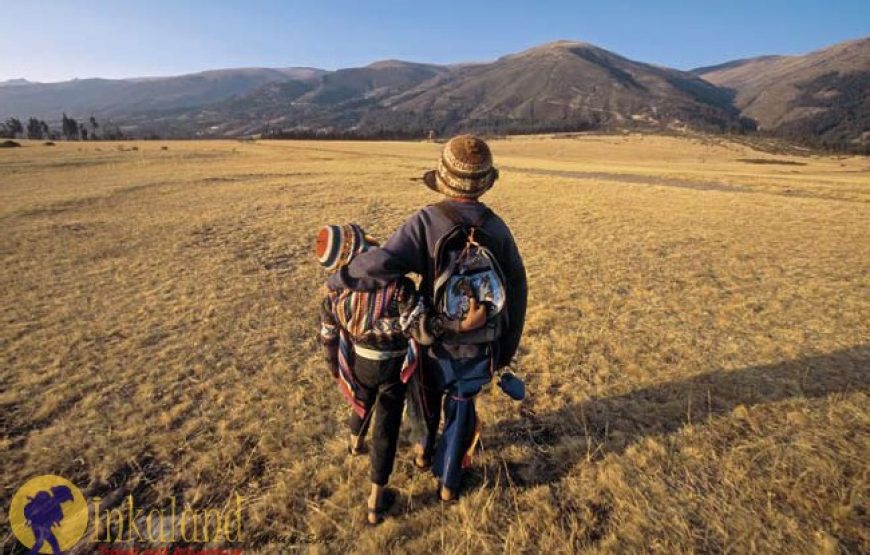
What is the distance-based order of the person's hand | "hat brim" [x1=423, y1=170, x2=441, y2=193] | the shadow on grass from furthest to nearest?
the shadow on grass
"hat brim" [x1=423, y1=170, x2=441, y2=193]
the person's hand

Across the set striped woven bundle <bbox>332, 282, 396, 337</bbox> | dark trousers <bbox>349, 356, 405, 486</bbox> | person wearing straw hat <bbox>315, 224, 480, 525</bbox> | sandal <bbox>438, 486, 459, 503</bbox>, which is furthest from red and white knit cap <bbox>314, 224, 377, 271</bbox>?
sandal <bbox>438, 486, 459, 503</bbox>

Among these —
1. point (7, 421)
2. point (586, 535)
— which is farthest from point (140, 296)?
point (586, 535)

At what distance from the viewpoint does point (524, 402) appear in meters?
5.12

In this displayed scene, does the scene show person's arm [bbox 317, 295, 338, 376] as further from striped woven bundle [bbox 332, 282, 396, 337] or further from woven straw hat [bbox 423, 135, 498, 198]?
woven straw hat [bbox 423, 135, 498, 198]

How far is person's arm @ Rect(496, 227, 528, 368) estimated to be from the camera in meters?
3.04

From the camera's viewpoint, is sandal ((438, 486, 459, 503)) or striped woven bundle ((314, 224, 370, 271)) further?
sandal ((438, 486, 459, 503))

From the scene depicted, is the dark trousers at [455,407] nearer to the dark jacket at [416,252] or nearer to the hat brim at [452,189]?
the dark jacket at [416,252]

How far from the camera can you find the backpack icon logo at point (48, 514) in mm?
3238

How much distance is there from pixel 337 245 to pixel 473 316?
1.03 meters

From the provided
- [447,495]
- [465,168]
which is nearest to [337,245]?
[465,168]

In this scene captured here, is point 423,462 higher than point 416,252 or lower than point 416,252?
lower

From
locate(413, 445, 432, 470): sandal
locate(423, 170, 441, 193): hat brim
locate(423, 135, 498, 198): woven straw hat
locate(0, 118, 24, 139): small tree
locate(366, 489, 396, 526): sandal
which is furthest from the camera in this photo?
locate(0, 118, 24, 139): small tree

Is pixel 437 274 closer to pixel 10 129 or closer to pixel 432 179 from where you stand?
pixel 432 179

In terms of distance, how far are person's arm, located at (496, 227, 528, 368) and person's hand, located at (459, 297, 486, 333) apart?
321 mm
